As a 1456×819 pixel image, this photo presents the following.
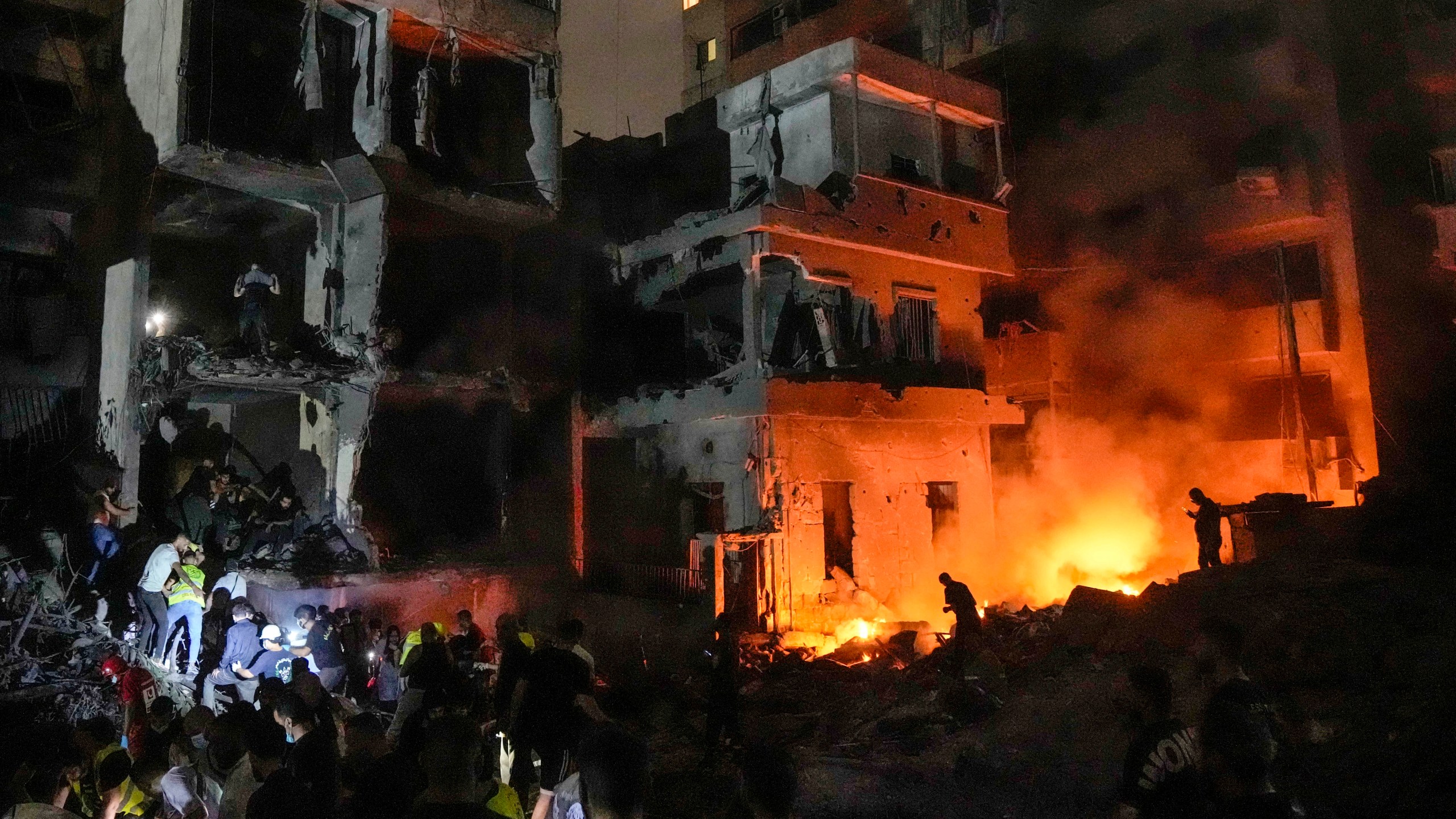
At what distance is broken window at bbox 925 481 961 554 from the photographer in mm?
20875

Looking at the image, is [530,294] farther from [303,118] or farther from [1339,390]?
[1339,390]

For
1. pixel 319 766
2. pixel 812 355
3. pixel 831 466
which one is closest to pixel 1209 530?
pixel 831 466

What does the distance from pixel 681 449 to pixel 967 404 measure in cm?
638

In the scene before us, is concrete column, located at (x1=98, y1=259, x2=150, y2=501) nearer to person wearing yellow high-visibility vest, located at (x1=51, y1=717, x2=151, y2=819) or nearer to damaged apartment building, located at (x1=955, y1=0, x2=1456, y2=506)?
person wearing yellow high-visibility vest, located at (x1=51, y1=717, x2=151, y2=819)

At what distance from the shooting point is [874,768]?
29.8ft

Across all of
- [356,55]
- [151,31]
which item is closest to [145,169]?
[151,31]

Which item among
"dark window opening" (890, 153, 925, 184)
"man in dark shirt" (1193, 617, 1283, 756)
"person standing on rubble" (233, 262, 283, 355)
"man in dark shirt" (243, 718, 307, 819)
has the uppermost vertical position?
"dark window opening" (890, 153, 925, 184)

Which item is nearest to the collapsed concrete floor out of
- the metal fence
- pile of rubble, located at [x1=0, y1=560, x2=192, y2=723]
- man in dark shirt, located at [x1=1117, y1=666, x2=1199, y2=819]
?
man in dark shirt, located at [x1=1117, y1=666, x2=1199, y2=819]

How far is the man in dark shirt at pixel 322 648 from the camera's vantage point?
995 centimetres

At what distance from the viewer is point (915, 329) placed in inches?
816

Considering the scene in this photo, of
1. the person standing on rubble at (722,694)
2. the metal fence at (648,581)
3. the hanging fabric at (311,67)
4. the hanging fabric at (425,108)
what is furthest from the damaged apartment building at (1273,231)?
the hanging fabric at (311,67)

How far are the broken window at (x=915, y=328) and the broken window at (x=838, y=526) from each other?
334 cm

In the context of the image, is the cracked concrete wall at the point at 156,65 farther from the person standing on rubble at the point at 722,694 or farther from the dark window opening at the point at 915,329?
the dark window opening at the point at 915,329

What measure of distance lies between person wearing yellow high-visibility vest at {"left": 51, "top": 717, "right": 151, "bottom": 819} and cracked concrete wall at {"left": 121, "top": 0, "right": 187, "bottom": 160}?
1120 centimetres
